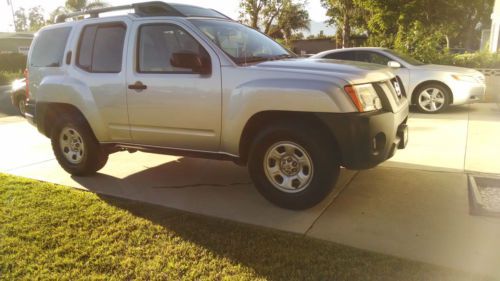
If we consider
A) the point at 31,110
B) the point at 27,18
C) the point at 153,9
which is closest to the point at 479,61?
the point at 153,9

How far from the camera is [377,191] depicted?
475 centimetres

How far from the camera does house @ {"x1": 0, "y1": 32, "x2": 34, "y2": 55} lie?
45.4 metres

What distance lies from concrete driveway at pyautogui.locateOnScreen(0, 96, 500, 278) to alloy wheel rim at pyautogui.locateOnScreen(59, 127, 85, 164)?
0.26 meters

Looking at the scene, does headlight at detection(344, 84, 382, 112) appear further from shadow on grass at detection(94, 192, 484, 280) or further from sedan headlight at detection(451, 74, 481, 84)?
sedan headlight at detection(451, 74, 481, 84)

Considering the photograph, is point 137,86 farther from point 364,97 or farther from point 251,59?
point 364,97

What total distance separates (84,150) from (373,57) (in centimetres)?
713

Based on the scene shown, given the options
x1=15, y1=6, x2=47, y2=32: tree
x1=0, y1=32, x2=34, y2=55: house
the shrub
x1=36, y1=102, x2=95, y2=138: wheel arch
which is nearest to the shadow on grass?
x1=36, y1=102, x2=95, y2=138: wheel arch

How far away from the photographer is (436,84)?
382 inches

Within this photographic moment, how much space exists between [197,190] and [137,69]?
1526 mm

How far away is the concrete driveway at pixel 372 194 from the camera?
11.7 ft

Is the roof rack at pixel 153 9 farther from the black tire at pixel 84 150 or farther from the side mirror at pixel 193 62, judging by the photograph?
the black tire at pixel 84 150

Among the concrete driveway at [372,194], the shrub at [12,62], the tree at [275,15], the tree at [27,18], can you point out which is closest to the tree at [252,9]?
the tree at [275,15]

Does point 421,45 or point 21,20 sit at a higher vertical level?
point 21,20

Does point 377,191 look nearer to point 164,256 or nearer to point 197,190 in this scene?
point 197,190
